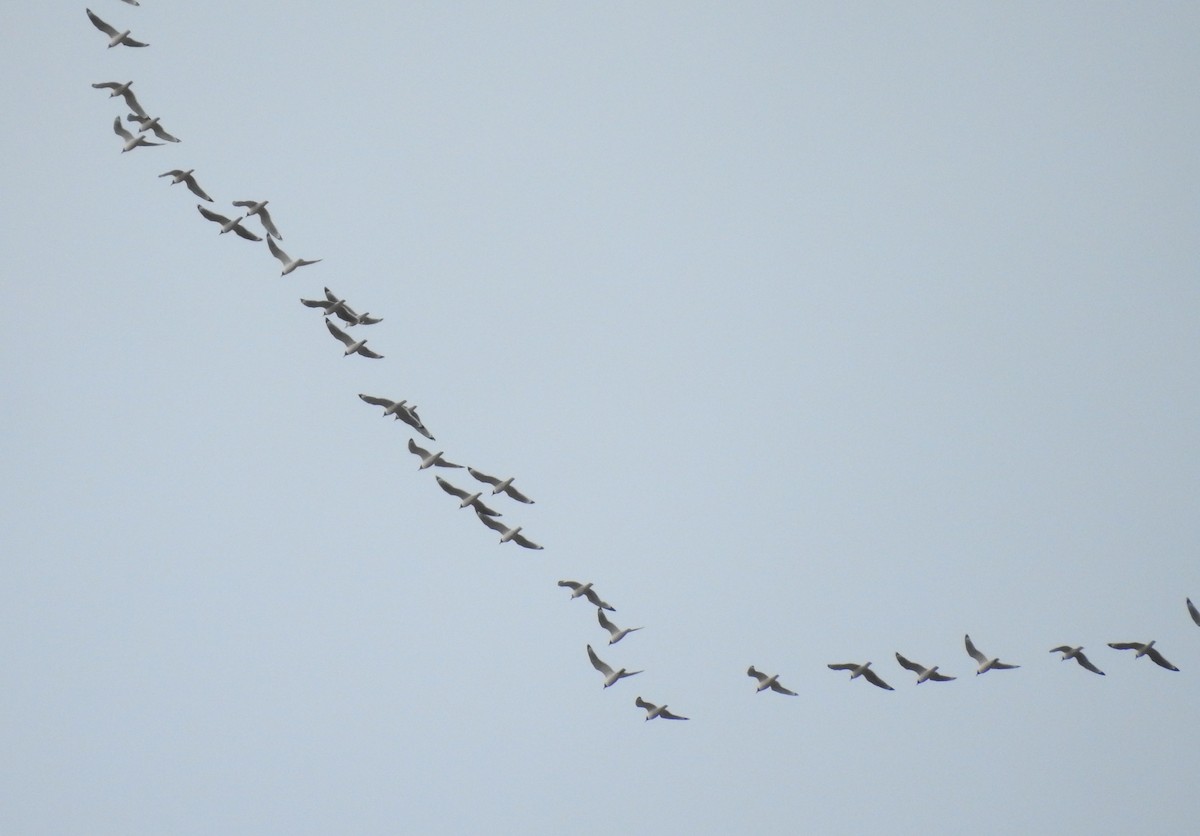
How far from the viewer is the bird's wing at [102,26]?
75.2 meters

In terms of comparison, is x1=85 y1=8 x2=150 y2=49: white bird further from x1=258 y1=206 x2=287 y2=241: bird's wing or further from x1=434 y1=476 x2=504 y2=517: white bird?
x1=434 y1=476 x2=504 y2=517: white bird

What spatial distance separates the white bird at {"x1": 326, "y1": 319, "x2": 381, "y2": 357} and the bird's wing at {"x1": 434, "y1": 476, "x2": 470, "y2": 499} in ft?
17.8

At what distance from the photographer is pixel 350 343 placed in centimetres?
7669

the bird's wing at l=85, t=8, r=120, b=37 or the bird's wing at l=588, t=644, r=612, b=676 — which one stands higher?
the bird's wing at l=85, t=8, r=120, b=37

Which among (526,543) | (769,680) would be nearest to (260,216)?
(526,543)

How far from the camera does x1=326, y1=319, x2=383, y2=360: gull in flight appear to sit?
76.2 meters

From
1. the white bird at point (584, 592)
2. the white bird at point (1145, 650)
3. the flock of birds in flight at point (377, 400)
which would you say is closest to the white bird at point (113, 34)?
the flock of birds in flight at point (377, 400)

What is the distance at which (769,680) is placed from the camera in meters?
78.7

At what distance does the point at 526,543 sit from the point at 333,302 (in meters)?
12.3

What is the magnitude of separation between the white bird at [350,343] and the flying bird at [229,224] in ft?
1.67

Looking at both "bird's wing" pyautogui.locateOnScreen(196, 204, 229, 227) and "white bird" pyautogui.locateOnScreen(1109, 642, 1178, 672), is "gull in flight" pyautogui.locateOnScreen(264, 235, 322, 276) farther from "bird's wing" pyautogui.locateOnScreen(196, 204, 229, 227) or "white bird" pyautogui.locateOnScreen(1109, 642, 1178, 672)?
"white bird" pyautogui.locateOnScreen(1109, 642, 1178, 672)

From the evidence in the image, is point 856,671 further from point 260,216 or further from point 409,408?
point 260,216

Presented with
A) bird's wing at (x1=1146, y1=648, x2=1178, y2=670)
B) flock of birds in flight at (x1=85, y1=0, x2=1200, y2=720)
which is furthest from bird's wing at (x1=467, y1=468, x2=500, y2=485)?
bird's wing at (x1=1146, y1=648, x2=1178, y2=670)

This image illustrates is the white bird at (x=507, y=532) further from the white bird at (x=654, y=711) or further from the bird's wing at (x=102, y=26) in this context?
the bird's wing at (x=102, y=26)
